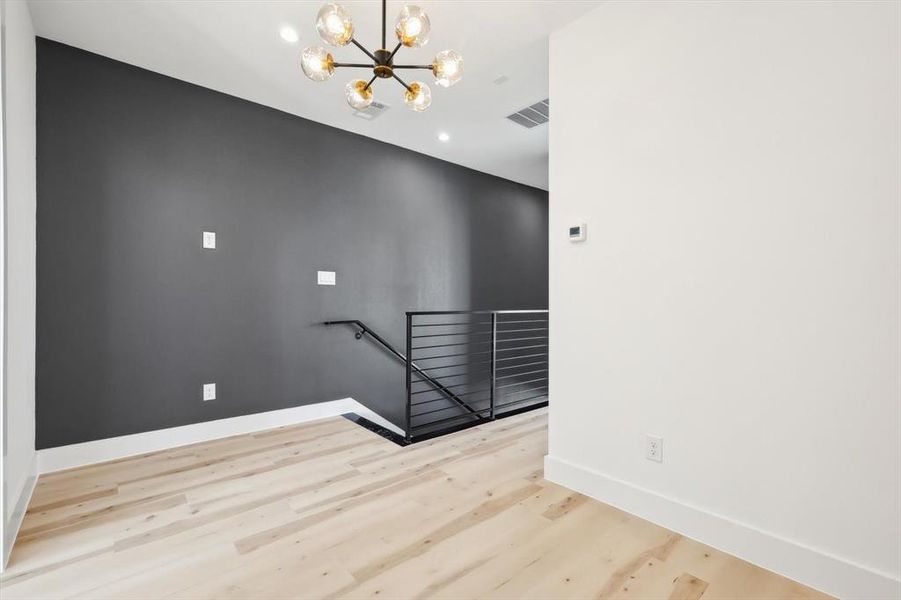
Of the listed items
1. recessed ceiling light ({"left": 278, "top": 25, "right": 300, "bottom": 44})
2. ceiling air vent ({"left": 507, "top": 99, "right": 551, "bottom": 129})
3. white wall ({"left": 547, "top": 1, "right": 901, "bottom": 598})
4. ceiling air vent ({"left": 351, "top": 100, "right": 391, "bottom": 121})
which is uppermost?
ceiling air vent ({"left": 351, "top": 100, "right": 391, "bottom": 121})

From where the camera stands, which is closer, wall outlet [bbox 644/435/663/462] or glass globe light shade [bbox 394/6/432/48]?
glass globe light shade [bbox 394/6/432/48]

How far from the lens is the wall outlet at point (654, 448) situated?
2018 millimetres

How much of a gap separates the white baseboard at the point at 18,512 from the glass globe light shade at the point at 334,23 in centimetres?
241

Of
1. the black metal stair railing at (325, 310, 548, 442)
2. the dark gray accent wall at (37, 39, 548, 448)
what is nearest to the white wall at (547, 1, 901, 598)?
the black metal stair railing at (325, 310, 548, 442)

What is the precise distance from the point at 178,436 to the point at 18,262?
5.12ft

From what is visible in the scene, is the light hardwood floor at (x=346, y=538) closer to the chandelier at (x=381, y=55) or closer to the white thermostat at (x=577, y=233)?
the white thermostat at (x=577, y=233)

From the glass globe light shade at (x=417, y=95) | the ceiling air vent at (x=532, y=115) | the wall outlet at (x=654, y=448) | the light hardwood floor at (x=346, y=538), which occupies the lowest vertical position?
the light hardwood floor at (x=346, y=538)

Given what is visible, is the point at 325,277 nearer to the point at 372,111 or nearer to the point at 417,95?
the point at 372,111

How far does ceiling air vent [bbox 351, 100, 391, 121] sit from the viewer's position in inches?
138

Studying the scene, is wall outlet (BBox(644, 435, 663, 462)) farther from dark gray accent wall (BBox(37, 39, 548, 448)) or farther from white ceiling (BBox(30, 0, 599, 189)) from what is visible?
dark gray accent wall (BBox(37, 39, 548, 448))

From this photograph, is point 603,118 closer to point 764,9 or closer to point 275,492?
point 764,9

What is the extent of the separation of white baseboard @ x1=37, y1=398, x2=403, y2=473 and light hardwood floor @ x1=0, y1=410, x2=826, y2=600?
10 centimetres

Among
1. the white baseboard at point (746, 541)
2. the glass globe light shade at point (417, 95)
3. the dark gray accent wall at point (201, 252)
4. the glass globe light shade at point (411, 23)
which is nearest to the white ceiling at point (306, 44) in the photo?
the dark gray accent wall at point (201, 252)

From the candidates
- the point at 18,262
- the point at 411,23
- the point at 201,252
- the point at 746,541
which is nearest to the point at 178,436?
the point at 201,252
